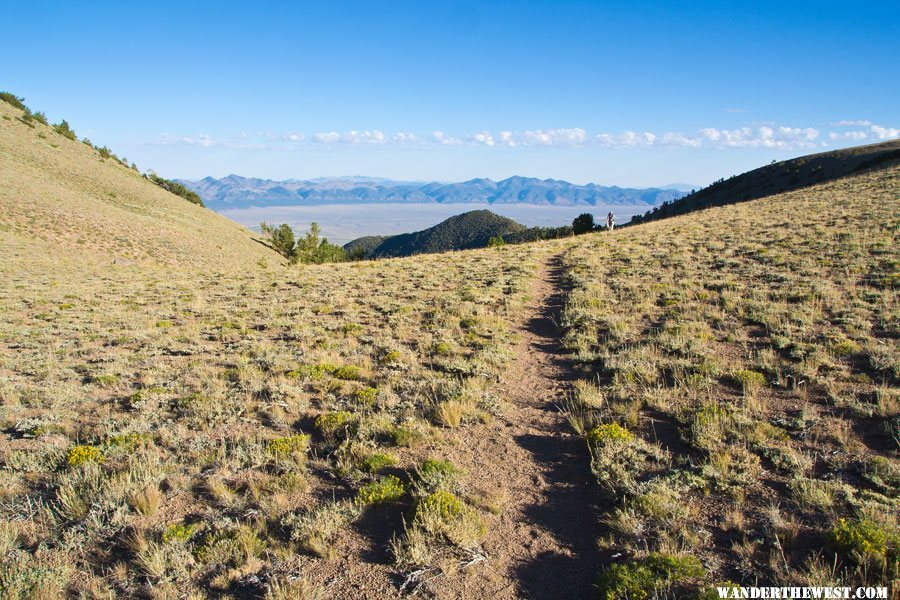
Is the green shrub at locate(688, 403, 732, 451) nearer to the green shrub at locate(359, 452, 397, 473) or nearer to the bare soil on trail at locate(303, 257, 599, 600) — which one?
the bare soil on trail at locate(303, 257, 599, 600)

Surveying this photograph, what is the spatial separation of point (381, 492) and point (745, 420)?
512 cm

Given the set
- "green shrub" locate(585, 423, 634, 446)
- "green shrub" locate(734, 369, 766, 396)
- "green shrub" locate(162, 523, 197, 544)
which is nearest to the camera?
"green shrub" locate(162, 523, 197, 544)

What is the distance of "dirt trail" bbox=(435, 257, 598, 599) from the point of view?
4102mm

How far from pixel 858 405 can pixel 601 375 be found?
3704mm

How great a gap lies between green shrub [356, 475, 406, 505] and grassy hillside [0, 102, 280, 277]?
2608 cm

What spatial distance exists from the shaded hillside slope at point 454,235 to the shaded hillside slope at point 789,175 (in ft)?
193

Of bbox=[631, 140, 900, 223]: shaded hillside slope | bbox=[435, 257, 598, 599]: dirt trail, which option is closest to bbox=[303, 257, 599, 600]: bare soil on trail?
bbox=[435, 257, 598, 599]: dirt trail

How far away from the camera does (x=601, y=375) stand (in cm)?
855

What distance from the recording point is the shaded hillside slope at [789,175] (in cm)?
5147

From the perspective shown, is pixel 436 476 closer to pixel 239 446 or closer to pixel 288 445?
pixel 288 445

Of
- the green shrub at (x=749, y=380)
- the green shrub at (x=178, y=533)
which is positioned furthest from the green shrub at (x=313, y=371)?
the green shrub at (x=749, y=380)

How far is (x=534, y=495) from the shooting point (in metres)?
5.32

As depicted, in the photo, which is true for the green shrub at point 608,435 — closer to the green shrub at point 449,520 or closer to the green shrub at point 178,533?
the green shrub at point 449,520

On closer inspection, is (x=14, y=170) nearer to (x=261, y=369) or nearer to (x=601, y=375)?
(x=261, y=369)
